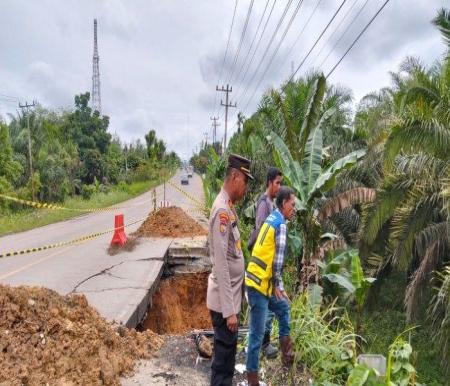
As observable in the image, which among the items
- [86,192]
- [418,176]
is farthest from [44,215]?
[418,176]

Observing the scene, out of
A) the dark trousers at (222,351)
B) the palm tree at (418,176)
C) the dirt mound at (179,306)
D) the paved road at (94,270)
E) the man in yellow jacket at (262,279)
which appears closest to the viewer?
the dark trousers at (222,351)

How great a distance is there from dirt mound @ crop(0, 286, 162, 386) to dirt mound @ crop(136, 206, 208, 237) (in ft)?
26.4

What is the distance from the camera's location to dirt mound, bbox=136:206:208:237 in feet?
43.0

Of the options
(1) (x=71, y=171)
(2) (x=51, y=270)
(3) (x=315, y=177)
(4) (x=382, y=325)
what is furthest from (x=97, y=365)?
(1) (x=71, y=171)

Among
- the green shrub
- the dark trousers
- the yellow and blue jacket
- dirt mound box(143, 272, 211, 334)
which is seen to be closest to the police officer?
the dark trousers

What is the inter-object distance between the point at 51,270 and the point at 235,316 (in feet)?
21.7

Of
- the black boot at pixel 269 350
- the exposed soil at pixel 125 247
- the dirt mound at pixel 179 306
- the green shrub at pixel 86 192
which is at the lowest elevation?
the dirt mound at pixel 179 306

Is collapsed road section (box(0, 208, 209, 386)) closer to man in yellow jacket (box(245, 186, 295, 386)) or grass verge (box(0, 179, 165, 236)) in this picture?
man in yellow jacket (box(245, 186, 295, 386))

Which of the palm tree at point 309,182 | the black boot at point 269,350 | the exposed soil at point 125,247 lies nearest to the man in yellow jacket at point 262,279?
the black boot at point 269,350

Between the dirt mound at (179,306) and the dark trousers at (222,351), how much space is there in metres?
4.39

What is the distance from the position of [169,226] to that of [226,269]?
1033 cm

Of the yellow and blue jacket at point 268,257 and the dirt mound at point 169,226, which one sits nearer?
the yellow and blue jacket at point 268,257

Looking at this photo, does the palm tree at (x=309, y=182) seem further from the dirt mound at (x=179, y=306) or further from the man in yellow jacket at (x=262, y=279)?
the dirt mound at (x=179, y=306)

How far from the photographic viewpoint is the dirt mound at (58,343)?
3.78 metres
